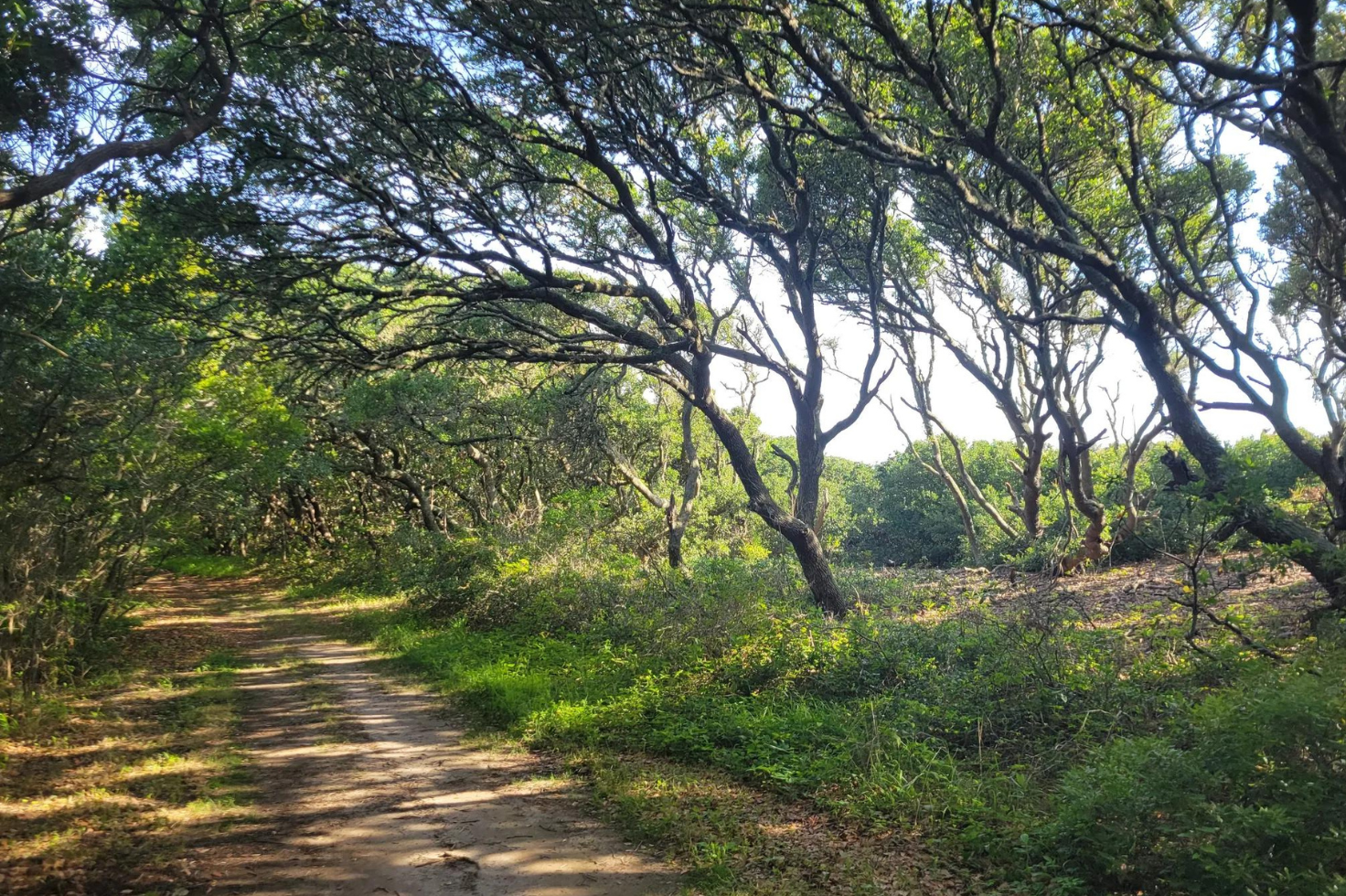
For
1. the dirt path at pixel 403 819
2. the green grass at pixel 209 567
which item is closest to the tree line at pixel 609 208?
the dirt path at pixel 403 819

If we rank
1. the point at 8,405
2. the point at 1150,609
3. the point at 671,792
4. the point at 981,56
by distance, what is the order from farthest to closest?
the point at 981,56 < the point at 1150,609 < the point at 8,405 < the point at 671,792

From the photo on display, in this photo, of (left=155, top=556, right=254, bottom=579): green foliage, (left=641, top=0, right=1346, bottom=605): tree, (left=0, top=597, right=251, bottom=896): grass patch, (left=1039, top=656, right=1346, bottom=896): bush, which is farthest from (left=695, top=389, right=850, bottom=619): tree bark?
(left=155, top=556, right=254, bottom=579): green foliage

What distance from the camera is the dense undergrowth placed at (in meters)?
3.46

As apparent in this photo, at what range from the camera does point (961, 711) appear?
6.11 metres

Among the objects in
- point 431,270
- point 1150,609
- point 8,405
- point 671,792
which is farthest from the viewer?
point 431,270

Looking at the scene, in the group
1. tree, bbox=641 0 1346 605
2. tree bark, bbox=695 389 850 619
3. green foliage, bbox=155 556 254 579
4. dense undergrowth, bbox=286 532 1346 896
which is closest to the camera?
dense undergrowth, bbox=286 532 1346 896

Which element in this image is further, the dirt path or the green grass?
the green grass

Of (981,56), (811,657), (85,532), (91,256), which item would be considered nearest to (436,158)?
(91,256)

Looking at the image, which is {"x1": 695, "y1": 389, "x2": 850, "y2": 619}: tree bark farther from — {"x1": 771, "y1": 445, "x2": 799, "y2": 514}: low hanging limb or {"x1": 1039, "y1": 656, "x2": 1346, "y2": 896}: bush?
{"x1": 1039, "y1": 656, "x2": 1346, "y2": 896}: bush

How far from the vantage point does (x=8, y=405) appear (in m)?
6.27

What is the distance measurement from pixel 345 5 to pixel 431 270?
375 cm

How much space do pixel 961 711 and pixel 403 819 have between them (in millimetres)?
4421

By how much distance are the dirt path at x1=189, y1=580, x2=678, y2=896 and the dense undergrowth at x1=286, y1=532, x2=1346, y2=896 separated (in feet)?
2.99

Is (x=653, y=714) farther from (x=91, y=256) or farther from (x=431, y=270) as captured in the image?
(x=91, y=256)
